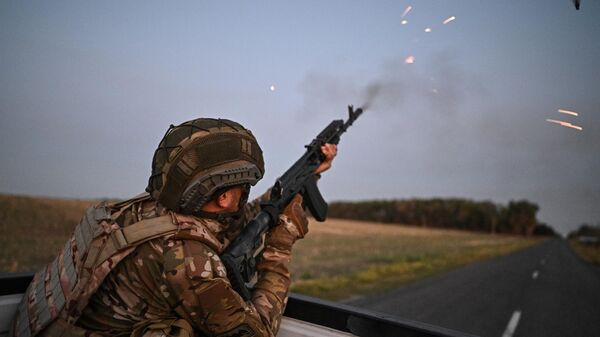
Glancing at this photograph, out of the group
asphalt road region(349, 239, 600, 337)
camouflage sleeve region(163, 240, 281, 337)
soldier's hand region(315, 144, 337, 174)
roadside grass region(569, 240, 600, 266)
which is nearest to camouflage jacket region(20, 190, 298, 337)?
camouflage sleeve region(163, 240, 281, 337)

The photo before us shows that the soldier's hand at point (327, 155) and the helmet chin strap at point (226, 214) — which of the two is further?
the soldier's hand at point (327, 155)

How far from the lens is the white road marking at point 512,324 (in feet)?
27.6

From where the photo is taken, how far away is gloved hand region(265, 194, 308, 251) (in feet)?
8.79

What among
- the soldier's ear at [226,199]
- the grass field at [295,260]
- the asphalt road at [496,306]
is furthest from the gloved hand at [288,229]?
the grass field at [295,260]

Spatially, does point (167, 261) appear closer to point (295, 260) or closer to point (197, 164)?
point (197, 164)

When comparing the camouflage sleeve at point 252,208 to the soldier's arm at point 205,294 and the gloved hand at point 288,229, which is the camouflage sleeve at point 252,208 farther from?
the soldier's arm at point 205,294

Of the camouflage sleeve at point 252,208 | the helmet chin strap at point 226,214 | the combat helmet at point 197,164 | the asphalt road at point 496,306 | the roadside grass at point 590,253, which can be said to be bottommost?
the roadside grass at point 590,253

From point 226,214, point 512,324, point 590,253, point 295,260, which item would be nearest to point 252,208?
point 226,214

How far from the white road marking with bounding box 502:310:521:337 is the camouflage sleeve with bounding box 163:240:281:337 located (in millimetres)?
7771

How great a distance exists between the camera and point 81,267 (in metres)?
2.08

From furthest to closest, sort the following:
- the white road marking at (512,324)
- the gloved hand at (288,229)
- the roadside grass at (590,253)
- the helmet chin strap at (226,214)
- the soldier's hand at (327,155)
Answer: the roadside grass at (590,253), the white road marking at (512,324), the soldier's hand at (327,155), the gloved hand at (288,229), the helmet chin strap at (226,214)

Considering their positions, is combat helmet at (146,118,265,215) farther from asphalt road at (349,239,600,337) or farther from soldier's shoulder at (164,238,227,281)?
asphalt road at (349,239,600,337)

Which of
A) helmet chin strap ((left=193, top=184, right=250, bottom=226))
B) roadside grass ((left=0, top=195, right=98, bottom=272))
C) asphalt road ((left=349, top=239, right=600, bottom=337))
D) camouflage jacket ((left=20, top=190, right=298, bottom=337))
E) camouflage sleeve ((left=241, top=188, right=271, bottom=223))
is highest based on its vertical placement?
helmet chin strap ((left=193, top=184, right=250, bottom=226))

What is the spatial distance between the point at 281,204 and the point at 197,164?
0.98 m
